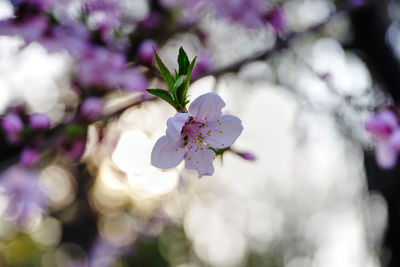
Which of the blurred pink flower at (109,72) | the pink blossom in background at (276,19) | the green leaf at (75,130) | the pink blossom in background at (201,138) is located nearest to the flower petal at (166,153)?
the pink blossom in background at (201,138)

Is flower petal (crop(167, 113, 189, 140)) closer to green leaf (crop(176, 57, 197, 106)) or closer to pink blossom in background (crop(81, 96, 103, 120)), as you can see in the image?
green leaf (crop(176, 57, 197, 106))

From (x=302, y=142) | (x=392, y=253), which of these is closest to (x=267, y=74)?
(x=302, y=142)

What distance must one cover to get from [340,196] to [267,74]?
5.21 feet

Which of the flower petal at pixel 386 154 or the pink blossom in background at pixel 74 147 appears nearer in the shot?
the pink blossom in background at pixel 74 147

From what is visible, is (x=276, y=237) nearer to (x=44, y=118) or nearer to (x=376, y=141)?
(x=376, y=141)

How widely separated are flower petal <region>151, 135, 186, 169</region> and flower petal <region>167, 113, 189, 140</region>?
29 millimetres

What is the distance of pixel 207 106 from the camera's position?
1.50 feet

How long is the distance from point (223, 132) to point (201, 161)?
0.05 metres

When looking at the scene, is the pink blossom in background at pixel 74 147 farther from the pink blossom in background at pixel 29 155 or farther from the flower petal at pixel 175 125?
the flower petal at pixel 175 125

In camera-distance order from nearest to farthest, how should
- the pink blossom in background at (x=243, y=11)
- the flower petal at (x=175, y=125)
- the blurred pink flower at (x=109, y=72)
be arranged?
1. the flower petal at (x=175, y=125)
2. the blurred pink flower at (x=109, y=72)
3. the pink blossom in background at (x=243, y=11)

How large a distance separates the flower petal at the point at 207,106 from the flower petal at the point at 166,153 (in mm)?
52

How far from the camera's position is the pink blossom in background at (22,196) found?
1.24m

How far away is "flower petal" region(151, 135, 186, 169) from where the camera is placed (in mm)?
429

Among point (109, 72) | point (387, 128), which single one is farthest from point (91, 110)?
point (387, 128)
